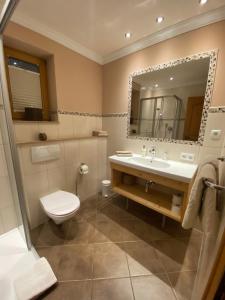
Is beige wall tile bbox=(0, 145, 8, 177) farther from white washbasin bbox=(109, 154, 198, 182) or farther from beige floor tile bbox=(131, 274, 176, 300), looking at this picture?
beige floor tile bbox=(131, 274, 176, 300)

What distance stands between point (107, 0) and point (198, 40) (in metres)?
1.02

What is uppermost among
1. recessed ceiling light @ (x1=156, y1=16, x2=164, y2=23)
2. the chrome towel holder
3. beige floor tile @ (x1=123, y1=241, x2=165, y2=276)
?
recessed ceiling light @ (x1=156, y1=16, x2=164, y2=23)

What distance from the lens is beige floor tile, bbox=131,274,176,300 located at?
1109mm

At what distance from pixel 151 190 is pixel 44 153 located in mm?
1533

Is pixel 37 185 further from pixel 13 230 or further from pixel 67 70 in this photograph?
pixel 67 70

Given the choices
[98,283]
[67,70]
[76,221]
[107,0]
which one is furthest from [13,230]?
[107,0]

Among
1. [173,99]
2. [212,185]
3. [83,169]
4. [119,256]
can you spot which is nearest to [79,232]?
[119,256]

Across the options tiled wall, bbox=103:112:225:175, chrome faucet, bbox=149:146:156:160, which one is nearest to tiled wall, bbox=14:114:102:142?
tiled wall, bbox=103:112:225:175

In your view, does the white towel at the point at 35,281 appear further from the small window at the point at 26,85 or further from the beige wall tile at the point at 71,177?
the small window at the point at 26,85

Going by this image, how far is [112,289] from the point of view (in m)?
1.15

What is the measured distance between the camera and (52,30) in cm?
170

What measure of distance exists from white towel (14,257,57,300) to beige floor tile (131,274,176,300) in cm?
68

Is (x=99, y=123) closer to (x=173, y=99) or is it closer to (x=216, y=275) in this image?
(x=173, y=99)

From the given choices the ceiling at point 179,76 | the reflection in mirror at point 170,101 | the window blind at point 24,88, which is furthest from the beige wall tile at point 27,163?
the ceiling at point 179,76
